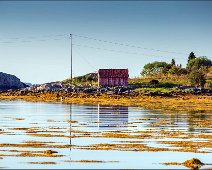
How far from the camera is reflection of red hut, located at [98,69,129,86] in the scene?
485 feet

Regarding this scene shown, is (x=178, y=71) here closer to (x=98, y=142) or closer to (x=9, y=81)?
(x=9, y=81)

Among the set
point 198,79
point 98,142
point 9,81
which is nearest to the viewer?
point 98,142

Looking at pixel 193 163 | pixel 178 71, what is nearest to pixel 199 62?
pixel 178 71

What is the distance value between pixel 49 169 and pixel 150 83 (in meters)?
113

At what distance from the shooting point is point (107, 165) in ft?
84.6

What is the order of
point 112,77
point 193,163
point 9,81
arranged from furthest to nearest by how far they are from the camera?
point 9,81, point 112,77, point 193,163

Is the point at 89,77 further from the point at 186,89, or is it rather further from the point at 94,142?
the point at 94,142

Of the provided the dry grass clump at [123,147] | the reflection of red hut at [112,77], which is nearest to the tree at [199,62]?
the reflection of red hut at [112,77]

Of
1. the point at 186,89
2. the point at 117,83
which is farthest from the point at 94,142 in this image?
the point at 117,83

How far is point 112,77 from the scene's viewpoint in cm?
14988

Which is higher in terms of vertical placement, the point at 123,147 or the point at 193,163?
the point at 123,147

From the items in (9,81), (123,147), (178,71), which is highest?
(178,71)

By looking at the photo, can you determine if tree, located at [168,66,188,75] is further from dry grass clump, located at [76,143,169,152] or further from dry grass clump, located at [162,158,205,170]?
dry grass clump, located at [162,158,205,170]

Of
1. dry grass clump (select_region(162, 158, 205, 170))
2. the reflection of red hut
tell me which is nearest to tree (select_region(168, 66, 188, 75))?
the reflection of red hut
